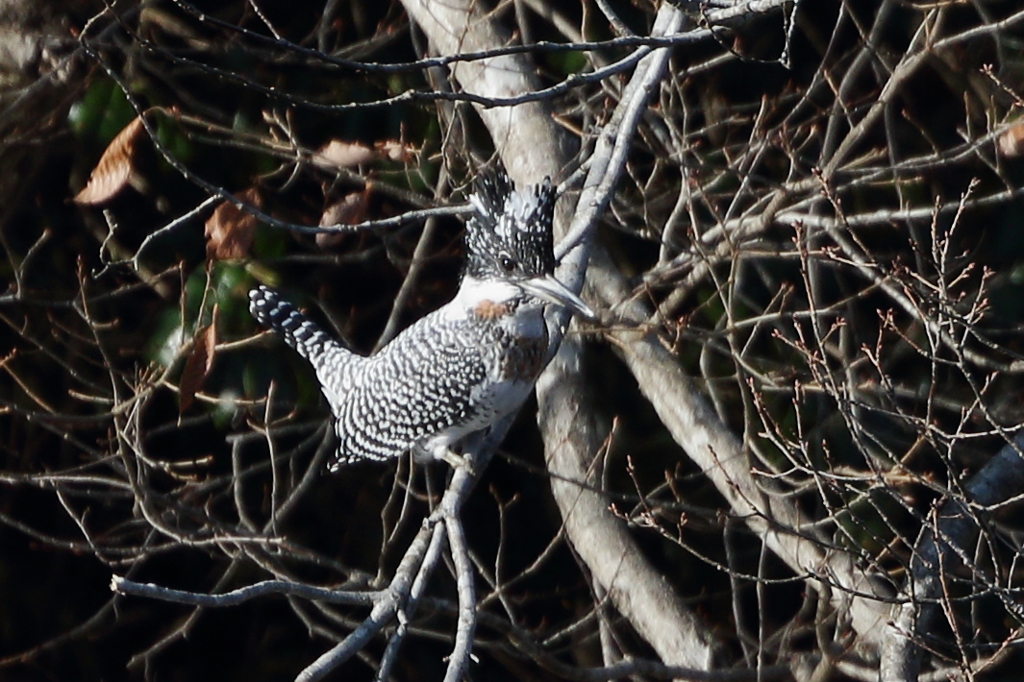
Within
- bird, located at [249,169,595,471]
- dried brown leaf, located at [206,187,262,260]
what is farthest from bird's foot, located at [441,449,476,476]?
dried brown leaf, located at [206,187,262,260]

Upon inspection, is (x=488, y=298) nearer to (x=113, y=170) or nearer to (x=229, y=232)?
(x=229, y=232)

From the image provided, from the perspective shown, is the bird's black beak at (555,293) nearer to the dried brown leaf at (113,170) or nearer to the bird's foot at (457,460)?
→ the bird's foot at (457,460)

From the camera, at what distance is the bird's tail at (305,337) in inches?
117

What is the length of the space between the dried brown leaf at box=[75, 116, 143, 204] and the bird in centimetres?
39

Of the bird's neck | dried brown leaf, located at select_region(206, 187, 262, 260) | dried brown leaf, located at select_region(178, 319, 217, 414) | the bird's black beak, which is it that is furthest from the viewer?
dried brown leaf, located at select_region(206, 187, 262, 260)

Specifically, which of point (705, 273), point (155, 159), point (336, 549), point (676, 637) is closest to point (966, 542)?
point (676, 637)

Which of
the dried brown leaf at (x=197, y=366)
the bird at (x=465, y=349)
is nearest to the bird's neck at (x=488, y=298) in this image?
the bird at (x=465, y=349)

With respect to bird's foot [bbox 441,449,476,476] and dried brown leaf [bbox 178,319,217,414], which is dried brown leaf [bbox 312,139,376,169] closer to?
dried brown leaf [bbox 178,319,217,414]

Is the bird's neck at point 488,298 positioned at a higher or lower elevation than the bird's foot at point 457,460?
higher

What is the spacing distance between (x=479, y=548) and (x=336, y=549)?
16.3 inches

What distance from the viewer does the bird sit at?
244 centimetres

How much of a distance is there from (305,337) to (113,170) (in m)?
0.56

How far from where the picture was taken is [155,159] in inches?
132

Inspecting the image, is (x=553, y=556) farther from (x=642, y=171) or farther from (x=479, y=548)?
(x=642, y=171)
